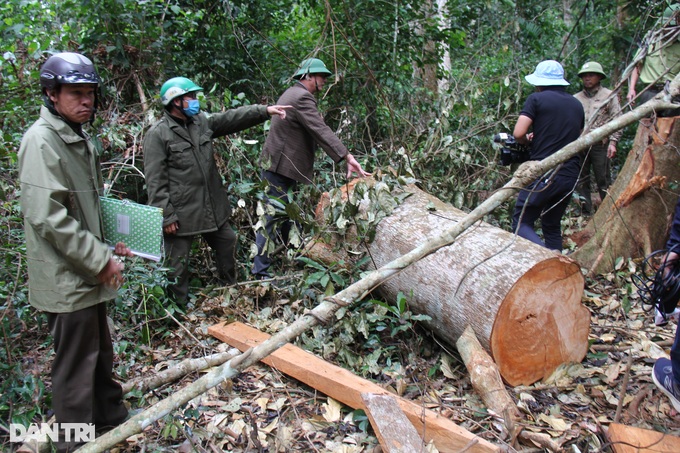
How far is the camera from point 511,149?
16.1ft

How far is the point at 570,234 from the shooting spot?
228 inches

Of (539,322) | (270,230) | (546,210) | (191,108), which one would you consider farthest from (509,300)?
(191,108)

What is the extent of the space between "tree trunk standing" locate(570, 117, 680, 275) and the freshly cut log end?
5.65ft

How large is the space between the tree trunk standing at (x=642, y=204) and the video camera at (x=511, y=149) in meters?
0.89

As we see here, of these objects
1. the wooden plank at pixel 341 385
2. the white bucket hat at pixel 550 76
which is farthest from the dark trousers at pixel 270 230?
the white bucket hat at pixel 550 76

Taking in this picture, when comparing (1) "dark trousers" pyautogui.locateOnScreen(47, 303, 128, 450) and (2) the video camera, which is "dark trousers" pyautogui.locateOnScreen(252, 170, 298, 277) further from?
(2) the video camera

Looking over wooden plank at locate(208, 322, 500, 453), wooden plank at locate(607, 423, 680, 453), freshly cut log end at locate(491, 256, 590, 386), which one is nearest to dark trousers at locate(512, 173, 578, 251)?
freshly cut log end at locate(491, 256, 590, 386)

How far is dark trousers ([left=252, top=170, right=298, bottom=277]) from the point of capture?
459 centimetres

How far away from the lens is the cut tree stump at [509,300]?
3.01m

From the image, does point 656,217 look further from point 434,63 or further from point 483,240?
point 434,63

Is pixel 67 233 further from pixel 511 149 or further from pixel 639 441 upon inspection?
pixel 511 149

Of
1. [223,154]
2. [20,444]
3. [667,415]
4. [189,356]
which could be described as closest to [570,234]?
[667,415]

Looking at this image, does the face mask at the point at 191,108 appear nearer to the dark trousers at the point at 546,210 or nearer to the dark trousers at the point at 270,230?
the dark trousers at the point at 270,230

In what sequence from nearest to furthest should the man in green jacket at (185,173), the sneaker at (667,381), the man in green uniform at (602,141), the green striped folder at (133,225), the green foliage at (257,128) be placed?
the sneaker at (667,381) < the green striped folder at (133,225) < the green foliage at (257,128) < the man in green jacket at (185,173) < the man in green uniform at (602,141)
